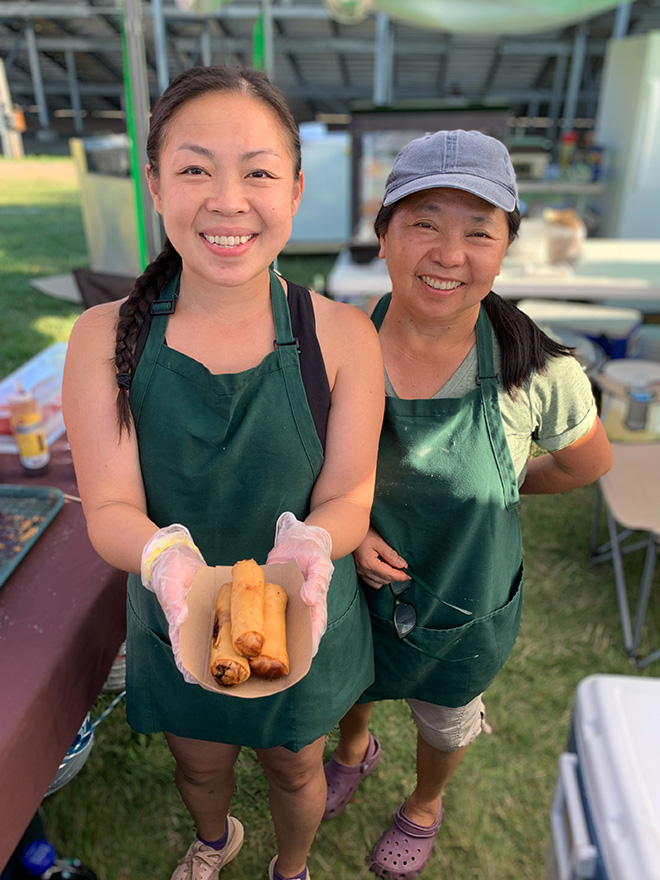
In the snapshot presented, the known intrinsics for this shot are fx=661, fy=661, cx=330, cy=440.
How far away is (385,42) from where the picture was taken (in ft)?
39.7

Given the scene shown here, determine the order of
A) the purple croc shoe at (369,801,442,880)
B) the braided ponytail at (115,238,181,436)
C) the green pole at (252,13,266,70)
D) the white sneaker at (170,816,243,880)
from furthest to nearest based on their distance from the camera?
the green pole at (252,13,266,70), the purple croc shoe at (369,801,442,880), the white sneaker at (170,816,243,880), the braided ponytail at (115,238,181,436)

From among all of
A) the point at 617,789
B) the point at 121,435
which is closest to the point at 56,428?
the point at 121,435

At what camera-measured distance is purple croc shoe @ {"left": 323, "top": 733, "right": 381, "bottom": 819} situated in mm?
2166

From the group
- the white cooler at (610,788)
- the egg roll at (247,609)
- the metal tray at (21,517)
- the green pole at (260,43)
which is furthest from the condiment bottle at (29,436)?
the green pole at (260,43)

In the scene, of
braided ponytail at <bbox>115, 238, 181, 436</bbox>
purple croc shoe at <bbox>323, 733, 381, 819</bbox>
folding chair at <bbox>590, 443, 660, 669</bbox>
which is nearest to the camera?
braided ponytail at <bbox>115, 238, 181, 436</bbox>

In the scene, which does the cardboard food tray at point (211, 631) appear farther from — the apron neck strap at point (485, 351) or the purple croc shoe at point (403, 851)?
the purple croc shoe at point (403, 851)

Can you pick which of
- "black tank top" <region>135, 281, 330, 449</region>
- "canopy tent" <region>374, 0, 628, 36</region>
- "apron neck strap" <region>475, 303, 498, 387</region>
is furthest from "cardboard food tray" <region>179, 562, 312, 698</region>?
"canopy tent" <region>374, 0, 628, 36</region>

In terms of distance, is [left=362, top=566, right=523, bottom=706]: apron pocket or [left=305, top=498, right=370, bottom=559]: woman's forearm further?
[left=362, top=566, right=523, bottom=706]: apron pocket

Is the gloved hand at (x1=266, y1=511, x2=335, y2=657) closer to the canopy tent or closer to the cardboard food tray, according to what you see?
the cardboard food tray

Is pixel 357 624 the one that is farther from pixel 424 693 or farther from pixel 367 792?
pixel 367 792

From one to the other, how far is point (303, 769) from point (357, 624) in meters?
0.37

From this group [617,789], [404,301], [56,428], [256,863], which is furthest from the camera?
[56,428]

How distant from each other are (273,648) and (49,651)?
0.68 m

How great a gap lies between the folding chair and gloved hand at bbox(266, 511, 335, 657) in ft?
6.48
